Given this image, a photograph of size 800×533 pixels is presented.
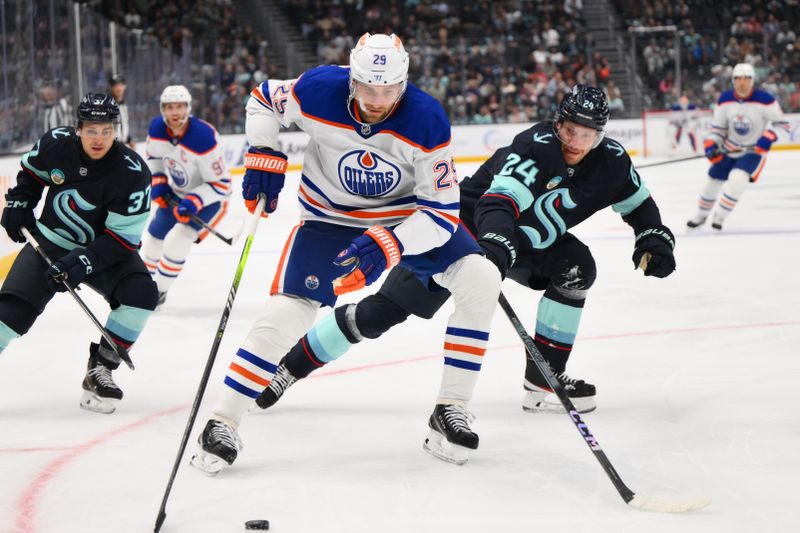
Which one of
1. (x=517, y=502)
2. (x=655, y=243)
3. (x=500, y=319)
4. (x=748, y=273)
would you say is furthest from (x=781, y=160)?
(x=517, y=502)

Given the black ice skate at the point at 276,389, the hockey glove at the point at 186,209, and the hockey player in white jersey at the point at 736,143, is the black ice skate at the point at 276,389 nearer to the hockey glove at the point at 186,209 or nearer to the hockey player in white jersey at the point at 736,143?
the hockey glove at the point at 186,209

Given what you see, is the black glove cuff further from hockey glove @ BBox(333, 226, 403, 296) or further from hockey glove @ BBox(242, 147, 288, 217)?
hockey glove @ BBox(242, 147, 288, 217)

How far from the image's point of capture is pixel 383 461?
2885mm

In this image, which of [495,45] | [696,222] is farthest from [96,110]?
[495,45]

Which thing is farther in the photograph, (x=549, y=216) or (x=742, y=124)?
(x=742, y=124)

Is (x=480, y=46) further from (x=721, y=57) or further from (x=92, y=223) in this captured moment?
(x=92, y=223)

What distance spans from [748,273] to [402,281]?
3.36 m

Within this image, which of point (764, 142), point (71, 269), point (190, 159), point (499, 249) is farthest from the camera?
point (764, 142)

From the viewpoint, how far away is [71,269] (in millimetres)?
3266

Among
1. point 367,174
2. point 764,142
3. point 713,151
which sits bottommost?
point 713,151

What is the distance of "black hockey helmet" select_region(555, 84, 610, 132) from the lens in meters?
3.01

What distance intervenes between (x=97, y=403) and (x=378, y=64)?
153 centimetres

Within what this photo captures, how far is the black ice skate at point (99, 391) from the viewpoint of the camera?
3.42 m

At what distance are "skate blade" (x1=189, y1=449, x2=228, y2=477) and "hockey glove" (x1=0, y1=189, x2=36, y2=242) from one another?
47.0 inches
